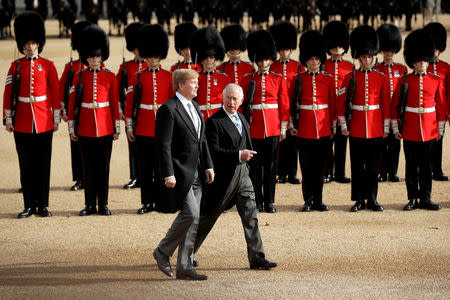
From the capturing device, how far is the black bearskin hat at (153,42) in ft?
23.5

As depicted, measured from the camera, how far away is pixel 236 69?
7465 millimetres

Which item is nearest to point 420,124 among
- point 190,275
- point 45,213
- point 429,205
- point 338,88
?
point 429,205

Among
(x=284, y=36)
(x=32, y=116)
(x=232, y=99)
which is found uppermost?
(x=284, y=36)

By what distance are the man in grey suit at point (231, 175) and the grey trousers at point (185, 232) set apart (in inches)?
8.0

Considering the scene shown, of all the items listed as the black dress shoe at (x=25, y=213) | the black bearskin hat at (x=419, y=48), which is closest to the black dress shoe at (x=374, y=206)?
the black bearskin hat at (x=419, y=48)

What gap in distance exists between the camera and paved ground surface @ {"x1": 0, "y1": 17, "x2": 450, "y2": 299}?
4840 mm

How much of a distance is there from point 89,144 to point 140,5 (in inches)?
595

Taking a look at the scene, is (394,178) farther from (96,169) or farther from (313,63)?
(96,169)

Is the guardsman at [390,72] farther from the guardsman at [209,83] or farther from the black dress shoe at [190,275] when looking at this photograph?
the black dress shoe at [190,275]

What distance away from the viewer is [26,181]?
6820 mm

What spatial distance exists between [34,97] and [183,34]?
1.91 m

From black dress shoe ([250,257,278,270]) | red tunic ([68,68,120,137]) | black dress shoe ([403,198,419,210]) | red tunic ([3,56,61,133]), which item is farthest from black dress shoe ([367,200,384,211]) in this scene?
red tunic ([3,56,61,133])

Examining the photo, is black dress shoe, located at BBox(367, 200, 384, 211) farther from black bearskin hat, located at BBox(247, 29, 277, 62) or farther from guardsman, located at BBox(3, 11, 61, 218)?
guardsman, located at BBox(3, 11, 61, 218)

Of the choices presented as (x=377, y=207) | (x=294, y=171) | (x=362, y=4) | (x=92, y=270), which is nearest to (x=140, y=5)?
(x=362, y=4)
